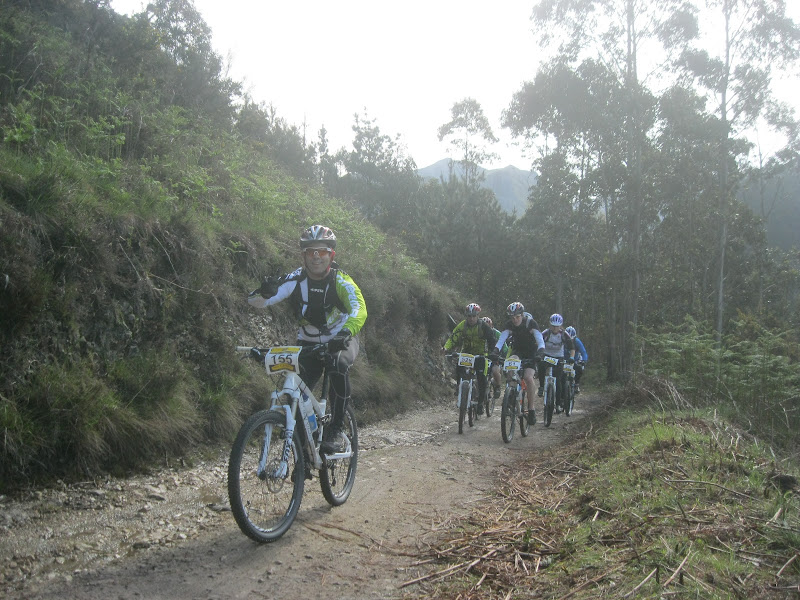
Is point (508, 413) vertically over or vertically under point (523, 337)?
under

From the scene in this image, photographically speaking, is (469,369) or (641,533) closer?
(641,533)

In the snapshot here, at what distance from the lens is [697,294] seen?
106 ft

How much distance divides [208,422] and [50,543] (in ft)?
9.18

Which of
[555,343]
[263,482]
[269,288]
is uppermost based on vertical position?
[269,288]

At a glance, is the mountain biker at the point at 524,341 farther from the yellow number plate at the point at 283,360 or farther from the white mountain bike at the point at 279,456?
the yellow number plate at the point at 283,360

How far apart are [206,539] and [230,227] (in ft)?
20.6

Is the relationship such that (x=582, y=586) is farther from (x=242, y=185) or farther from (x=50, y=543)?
(x=242, y=185)

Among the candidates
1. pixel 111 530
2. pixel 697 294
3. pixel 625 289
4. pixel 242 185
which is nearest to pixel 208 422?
pixel 111 530

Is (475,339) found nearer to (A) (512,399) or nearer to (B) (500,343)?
(B) (500,343)

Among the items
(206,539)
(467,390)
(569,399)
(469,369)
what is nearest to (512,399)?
(467,390)

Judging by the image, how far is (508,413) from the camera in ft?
29.1

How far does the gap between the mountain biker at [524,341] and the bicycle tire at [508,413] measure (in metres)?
0.80

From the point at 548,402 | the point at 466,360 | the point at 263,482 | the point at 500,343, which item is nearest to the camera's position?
the point at 263,482

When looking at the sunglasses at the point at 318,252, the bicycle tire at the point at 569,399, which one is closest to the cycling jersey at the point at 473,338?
the bicycle tire at the point at 569,399
